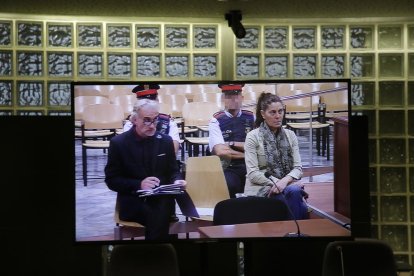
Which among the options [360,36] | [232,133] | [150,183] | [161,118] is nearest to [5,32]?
[161,118]

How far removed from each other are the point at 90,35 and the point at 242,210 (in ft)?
5.91

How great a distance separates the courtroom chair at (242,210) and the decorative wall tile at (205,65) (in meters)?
1.23

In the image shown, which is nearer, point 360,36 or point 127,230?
point 127,230

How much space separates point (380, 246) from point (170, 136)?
58.4 inches

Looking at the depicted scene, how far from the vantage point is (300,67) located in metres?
4.90

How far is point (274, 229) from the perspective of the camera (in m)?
4.03

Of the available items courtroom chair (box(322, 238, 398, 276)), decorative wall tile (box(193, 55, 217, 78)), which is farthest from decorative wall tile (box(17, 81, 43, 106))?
courtroom chair (box(322, 238, 398, 276))

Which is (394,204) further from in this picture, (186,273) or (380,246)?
(186,273)

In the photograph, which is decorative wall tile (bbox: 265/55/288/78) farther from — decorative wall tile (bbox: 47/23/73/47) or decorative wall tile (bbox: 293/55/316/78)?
decorative wall tile (bbox: 47/23/73/47)

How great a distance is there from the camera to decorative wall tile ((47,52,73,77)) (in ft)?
15.4

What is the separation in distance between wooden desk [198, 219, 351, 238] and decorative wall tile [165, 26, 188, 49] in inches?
60.4

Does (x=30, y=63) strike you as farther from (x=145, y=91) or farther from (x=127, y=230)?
(x=127, y=230)

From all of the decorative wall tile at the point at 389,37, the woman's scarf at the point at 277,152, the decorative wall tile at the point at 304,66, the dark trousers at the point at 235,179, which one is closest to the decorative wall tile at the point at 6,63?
the dark trousers at the point at 235,179

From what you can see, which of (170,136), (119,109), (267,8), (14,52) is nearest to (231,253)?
(170,136)
